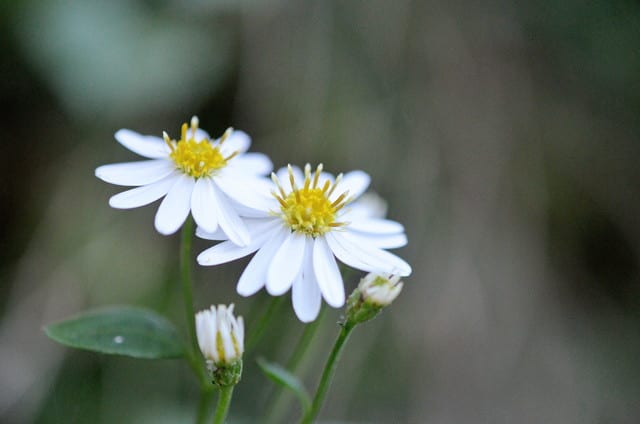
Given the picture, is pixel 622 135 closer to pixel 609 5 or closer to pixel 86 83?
pixel 609 5

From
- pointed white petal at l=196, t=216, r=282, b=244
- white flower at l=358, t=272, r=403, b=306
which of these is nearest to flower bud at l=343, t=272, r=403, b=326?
white flower at l=358, t=272, r=403, b=306

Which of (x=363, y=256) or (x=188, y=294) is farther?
(x=188, y=294)

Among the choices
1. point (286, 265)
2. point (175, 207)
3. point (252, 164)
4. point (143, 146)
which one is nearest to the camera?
point (286, 265)

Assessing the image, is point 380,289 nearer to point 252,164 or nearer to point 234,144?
point 252,164

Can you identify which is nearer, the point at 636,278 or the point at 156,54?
the point at 156,54

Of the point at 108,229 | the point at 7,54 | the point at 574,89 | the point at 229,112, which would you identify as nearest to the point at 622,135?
the point at 574,89

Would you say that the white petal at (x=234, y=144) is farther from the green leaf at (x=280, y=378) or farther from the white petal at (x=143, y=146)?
the green leaf at (x=280, y=378)

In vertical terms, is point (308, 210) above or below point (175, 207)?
above

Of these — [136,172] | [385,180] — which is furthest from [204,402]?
[385,180]

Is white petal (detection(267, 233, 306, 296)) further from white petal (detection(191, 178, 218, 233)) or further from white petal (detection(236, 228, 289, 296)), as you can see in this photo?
white petal (detection(191, 178, 218, 233))
